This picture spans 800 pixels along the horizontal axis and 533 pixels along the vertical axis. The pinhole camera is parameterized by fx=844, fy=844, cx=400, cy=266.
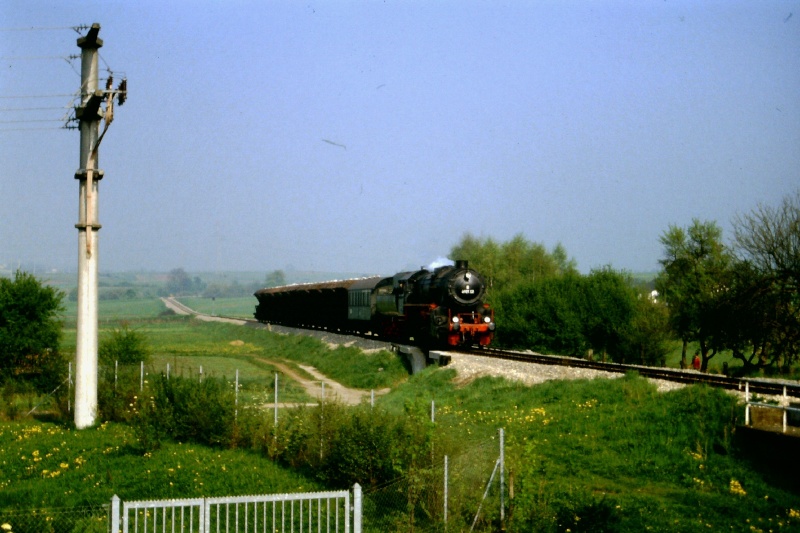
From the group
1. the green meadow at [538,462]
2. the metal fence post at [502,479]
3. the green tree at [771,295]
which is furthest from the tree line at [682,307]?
the metal fence post at [502,479]

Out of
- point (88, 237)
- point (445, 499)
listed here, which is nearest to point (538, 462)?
point (445, 499)

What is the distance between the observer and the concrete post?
23609mm

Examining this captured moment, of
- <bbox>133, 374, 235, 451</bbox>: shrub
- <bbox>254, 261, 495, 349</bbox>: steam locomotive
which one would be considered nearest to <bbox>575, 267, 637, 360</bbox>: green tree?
<bbox>254, 261, 495, 349</bbox>: steam locomotive

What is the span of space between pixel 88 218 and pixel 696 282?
125 ft

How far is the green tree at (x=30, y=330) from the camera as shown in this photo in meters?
32.0

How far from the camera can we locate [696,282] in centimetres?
5081

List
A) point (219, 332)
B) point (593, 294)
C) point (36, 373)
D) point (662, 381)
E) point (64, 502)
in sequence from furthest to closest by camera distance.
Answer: point (219, 332), point (593, 294), point (36, 373), point (662, 381), point (64, 502)

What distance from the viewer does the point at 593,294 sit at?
48.8m

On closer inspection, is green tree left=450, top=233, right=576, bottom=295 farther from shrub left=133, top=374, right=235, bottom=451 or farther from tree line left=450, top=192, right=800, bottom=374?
shrub left=133, top=374, right=235, bottom=451

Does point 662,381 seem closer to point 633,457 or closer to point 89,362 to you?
point 633,457

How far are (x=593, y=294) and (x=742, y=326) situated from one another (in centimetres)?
1230

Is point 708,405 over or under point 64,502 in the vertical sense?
over

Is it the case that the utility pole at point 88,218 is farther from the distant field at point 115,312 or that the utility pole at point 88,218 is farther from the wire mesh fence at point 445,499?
the wire mesh fence at point 445,499

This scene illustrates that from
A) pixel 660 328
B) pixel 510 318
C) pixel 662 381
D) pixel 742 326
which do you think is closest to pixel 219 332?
pixel 510 318
